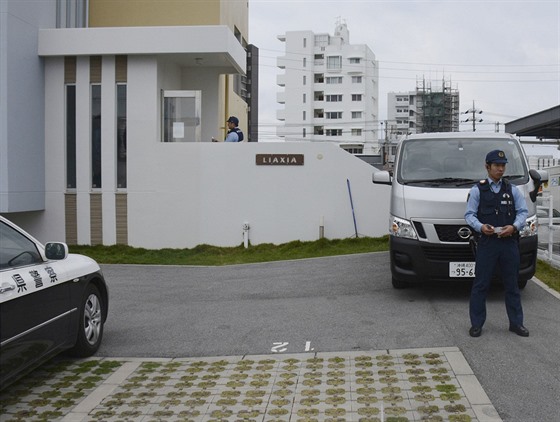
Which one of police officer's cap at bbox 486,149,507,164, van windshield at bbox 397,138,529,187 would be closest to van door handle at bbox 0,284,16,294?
police officer's cap at bbox 486,149,507,164

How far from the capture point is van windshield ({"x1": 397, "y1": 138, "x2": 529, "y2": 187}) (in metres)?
9.34

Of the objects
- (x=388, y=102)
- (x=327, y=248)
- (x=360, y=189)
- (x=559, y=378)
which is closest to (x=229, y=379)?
(x=559, y=378)

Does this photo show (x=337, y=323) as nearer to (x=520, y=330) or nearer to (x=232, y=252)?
(x=520, y=330)

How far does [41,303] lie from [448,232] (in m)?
5.12

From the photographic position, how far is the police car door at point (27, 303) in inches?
201

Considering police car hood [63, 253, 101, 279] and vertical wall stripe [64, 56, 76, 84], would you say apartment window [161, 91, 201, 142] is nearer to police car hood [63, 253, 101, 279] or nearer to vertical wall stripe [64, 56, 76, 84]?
vertical wall stripe [64, 56, 76, 84]

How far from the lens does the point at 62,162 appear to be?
16.2 metres

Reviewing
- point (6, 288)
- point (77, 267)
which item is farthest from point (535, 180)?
point (6, 288)

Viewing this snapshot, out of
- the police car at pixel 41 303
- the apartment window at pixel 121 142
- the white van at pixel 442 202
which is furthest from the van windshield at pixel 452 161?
the apartment window at pixel 121 142

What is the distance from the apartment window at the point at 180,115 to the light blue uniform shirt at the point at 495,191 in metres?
10.6

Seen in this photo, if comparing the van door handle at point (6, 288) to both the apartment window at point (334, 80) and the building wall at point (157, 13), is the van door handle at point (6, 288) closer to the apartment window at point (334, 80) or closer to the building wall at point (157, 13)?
the building wall at point (157, 13)

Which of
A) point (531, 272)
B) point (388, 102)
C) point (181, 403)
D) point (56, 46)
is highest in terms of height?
point (388, 102)

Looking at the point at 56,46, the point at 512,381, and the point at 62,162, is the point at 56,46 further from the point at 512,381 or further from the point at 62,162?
the point at 512,381

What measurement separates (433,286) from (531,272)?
1625 millimetres
